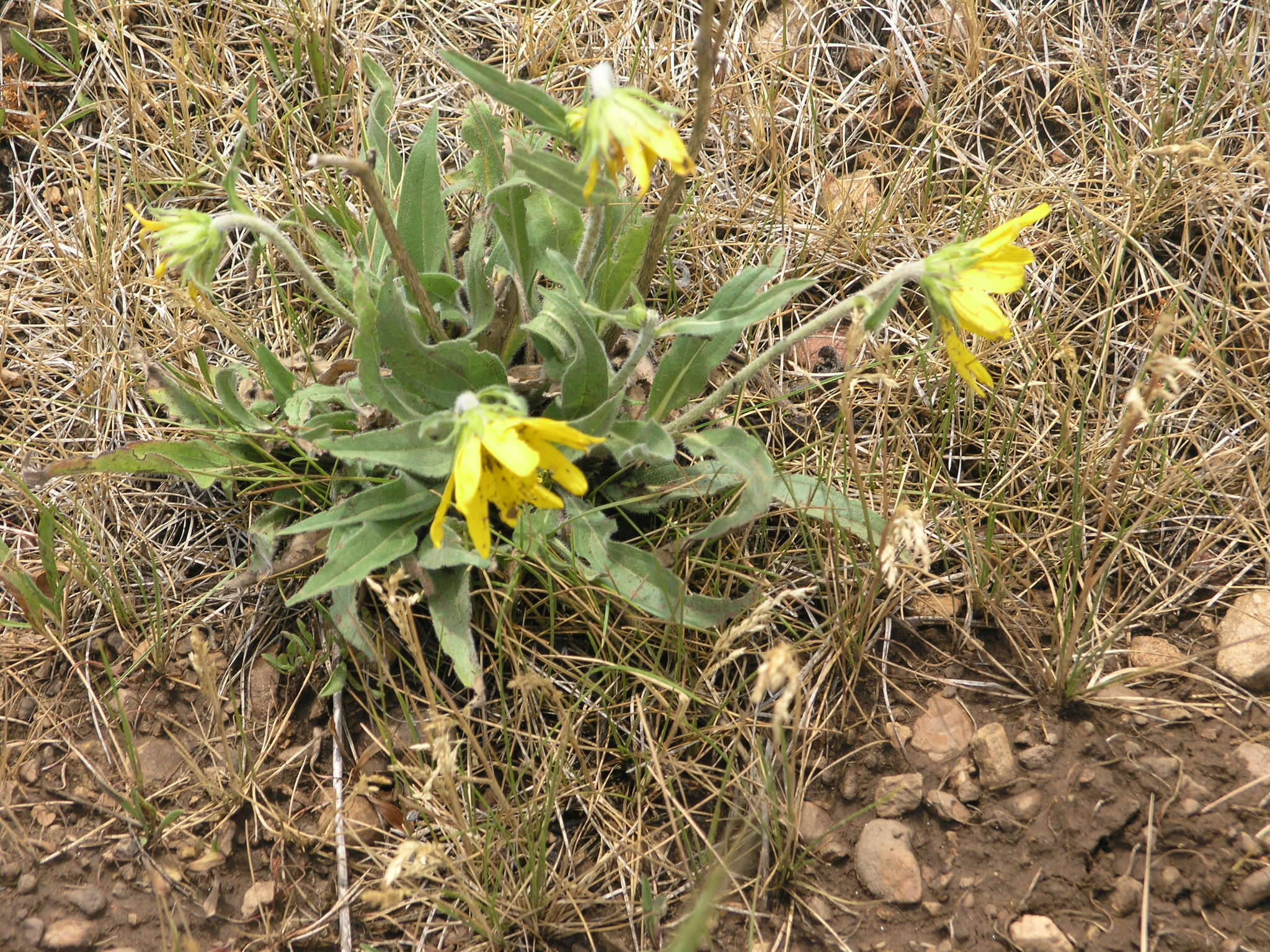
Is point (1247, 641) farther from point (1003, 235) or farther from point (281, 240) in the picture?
point (281, 240)

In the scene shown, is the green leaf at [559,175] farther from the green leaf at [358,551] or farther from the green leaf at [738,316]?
the green leaf at [358,551]

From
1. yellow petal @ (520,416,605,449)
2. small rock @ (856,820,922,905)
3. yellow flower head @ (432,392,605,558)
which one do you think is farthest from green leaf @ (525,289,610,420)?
small rock @ (856,820,922,905)

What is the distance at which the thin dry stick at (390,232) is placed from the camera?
5.89ft

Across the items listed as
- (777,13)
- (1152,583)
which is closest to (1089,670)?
(1152,583)

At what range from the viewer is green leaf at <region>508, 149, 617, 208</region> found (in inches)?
72.7

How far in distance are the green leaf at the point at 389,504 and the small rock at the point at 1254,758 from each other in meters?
1.72

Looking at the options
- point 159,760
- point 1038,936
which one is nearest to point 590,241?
point 159,760

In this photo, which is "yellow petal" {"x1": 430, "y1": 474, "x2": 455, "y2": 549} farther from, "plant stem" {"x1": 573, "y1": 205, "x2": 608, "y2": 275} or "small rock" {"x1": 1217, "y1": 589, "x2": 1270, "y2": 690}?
"small rock" {"x1": 1217, "y1": 589, "x2": 1270, "y2": 690}

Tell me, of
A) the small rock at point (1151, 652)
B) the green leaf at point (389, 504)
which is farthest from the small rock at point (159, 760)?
the small rock at point (1151, 652)

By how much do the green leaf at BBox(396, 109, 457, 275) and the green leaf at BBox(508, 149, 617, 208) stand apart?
55cm

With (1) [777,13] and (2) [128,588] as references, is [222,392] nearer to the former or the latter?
(2) [128,588]

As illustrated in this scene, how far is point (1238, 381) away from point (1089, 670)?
3.12 ft

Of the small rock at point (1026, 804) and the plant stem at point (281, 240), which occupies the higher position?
the plant stem at point (281, 240)

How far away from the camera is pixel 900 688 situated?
2232 millimetres
